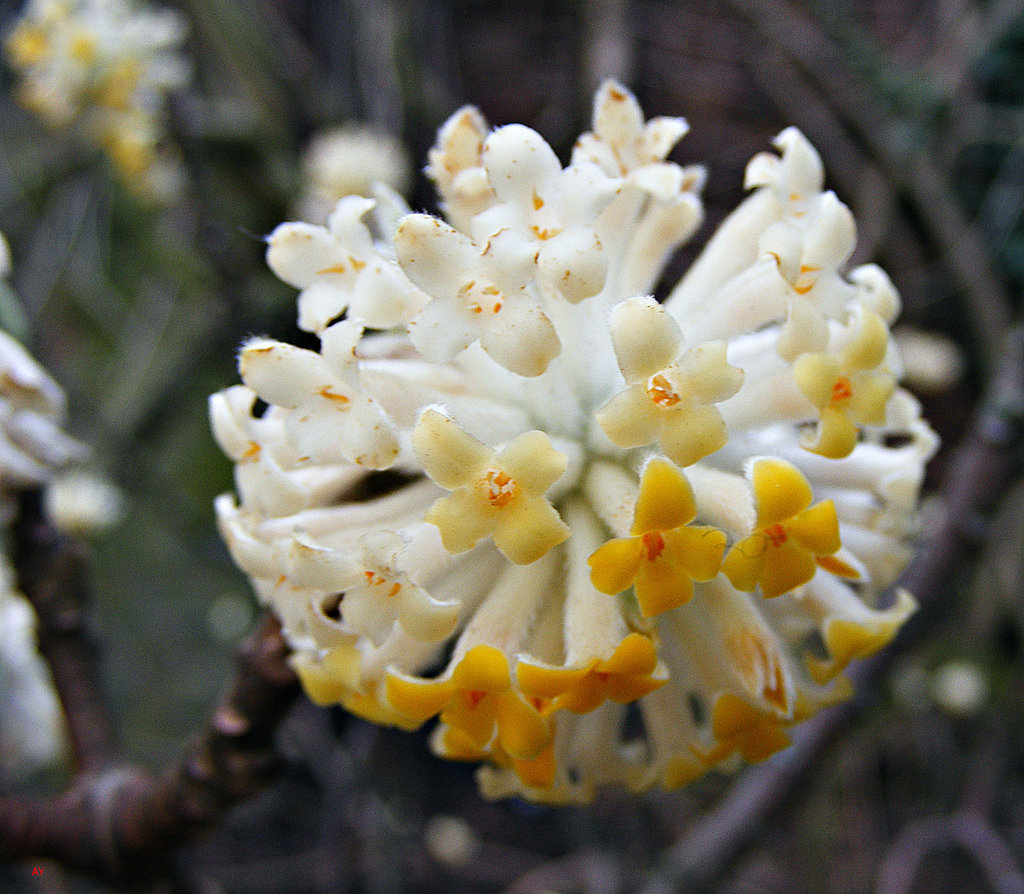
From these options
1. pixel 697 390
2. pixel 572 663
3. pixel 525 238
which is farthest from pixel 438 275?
pixel 572 663

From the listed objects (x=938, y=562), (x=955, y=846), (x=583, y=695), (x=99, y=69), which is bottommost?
(x=955, y=846)

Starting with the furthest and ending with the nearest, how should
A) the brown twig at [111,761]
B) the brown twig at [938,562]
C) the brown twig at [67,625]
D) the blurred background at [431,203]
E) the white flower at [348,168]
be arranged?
the blurred background at [431,203] < the white flower at [348,168] < the brown twig at [938,562] < the brown twig at [67,625] < the brown twig at [111,761]

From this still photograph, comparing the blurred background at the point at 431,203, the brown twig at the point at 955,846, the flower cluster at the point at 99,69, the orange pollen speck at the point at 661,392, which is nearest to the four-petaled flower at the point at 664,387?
the orange pollen speck at the point at 661,392

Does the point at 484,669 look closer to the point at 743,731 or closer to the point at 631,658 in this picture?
the point at 631,658

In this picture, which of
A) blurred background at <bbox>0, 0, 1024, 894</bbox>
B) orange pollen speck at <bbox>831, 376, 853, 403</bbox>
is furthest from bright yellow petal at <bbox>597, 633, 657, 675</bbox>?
blurred background at <bbox>0, 0, 1024, 894</bbox>

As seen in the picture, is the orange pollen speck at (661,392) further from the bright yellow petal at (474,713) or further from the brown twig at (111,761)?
the brown twig at (111,761)

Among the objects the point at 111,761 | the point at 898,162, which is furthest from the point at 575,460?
the point at 898,162
